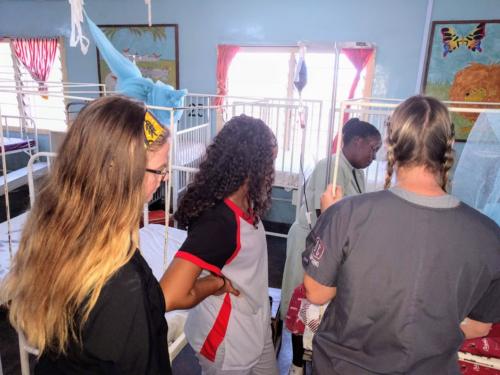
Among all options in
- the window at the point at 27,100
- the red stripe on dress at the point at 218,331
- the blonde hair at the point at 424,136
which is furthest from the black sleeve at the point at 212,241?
the window at the point at 27,100

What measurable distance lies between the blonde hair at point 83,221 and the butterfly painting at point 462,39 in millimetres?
3899

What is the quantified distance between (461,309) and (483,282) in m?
0.09

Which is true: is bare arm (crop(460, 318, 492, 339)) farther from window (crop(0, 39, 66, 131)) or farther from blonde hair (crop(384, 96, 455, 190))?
window (crop(0, 39, 66, 131))

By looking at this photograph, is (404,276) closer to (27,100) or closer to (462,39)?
(462,39)

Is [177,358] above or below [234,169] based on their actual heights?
below

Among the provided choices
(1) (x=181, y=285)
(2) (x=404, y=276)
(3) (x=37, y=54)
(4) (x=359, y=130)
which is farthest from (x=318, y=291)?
(3) (x=37, y=54)

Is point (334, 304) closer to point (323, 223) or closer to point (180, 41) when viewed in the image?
point (323, 223)

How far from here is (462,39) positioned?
3.64 metres

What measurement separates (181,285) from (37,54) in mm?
5688

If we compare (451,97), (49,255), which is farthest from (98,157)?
(451,97)

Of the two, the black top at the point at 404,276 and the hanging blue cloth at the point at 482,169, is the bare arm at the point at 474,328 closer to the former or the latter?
the black top at the point at 404,276

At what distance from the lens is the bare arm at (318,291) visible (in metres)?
0.98

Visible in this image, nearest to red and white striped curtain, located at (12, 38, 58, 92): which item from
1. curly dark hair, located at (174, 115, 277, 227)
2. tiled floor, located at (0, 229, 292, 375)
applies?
tiled floor, located at (0, 229, 292, 375)

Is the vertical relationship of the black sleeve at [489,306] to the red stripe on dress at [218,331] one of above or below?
above
